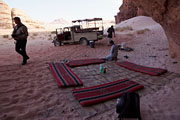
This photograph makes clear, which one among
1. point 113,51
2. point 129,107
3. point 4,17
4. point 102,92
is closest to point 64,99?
point 102,92

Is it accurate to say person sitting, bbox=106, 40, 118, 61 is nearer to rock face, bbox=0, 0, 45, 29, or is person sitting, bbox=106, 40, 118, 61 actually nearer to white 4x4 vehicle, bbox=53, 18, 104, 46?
white 4x4 vehicle, bbox=53, 18, 104, 46

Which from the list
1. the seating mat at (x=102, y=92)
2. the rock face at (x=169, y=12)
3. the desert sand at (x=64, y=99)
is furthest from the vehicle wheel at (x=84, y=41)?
the seating mat at (x=102, y=92)

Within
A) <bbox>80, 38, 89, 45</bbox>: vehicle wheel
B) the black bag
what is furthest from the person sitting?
<bbox>80, 38, 89, 45</bbox>: vehicle wheel

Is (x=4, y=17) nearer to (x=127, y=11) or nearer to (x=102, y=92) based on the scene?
(x=127, y=11)

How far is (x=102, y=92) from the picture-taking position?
142 inches

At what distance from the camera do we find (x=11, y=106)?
3.08m

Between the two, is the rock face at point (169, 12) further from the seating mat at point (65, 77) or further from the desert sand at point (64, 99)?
the seating mat at point (65, 77)

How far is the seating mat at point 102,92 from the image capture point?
3.22m

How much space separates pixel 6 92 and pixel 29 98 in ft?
2.75

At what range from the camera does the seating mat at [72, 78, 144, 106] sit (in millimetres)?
3219

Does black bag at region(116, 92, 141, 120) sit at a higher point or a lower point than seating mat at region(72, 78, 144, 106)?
higher

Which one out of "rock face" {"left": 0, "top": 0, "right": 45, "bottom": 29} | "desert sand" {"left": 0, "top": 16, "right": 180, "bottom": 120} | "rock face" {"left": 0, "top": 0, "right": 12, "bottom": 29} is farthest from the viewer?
"rock face" {"left": 0, "top": 0, "right": 45, "bottom": 29}

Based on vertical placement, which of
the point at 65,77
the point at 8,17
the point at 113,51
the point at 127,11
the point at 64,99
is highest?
the point at 127,11

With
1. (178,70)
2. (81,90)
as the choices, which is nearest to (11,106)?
(81,90)
